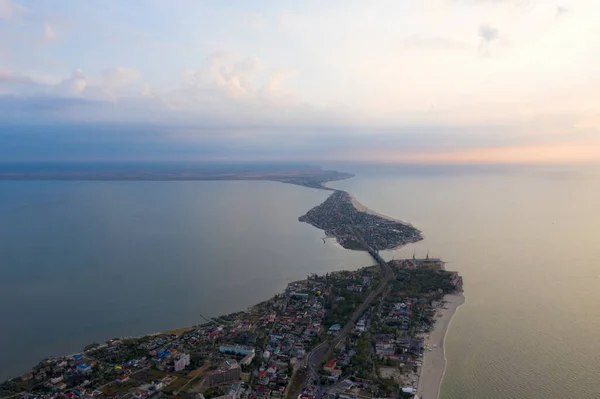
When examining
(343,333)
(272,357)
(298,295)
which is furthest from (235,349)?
(298,295)

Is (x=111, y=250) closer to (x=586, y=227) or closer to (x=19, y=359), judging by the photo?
(x=19, y=359)

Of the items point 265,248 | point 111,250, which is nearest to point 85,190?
point 111,250

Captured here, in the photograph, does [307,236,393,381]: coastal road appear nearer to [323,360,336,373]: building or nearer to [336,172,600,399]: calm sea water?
[323,360,336,373]: building

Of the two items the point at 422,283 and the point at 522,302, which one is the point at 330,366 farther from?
the point at 522,302

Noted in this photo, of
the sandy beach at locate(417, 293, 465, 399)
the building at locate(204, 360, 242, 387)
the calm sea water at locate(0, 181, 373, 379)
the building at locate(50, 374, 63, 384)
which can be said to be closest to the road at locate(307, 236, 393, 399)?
the building at locate(204, 360, 242, 387)

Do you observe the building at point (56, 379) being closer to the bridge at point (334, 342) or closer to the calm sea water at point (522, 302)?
the bridge at point (334, 342)
